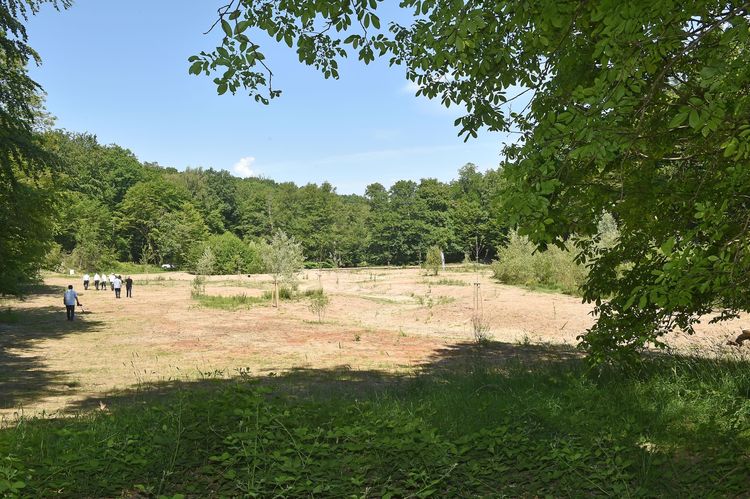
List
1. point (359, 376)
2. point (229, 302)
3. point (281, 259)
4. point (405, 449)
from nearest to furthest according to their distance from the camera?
point (405, 449), point (359, 376), point (281, 259), point (229, 302)

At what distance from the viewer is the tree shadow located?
389 inches

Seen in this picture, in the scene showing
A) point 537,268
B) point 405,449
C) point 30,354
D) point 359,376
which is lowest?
point 30,354

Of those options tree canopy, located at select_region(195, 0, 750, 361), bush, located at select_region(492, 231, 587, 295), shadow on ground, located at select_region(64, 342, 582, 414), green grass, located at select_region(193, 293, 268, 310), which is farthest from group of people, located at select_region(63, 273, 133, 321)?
bush, located at select_region(492, 231, 587, 295)

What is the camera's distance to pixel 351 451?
15.4ft

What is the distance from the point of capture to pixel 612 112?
3377 mm

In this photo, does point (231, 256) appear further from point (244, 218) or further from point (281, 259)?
point (281, 259)

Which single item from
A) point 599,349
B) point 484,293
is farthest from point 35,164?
point 484,293

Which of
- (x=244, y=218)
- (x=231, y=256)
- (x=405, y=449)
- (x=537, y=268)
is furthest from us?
(x=244, y=218)

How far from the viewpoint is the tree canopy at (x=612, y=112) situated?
3.29m

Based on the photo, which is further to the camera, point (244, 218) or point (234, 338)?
point (244, 218)

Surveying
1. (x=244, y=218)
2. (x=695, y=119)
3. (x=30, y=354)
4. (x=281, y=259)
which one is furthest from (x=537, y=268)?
(x=244, y=218)

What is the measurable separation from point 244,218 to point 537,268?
75124mm

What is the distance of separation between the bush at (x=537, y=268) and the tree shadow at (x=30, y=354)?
24876mm

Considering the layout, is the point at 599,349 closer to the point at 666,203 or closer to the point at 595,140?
the point at 666,203
